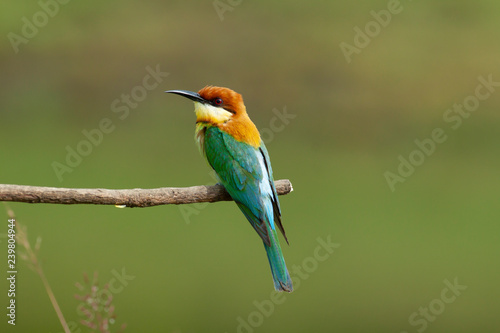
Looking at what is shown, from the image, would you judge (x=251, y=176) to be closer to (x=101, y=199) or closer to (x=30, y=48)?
(x=101, y=199)

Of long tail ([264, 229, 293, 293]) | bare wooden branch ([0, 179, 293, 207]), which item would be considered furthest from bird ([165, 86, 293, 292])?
bare wooden branch ([0, 179, 293, 207])

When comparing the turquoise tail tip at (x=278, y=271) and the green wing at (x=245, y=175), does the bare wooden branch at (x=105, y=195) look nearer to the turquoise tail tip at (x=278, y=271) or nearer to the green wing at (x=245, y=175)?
the green wing at (x=245, y=175)

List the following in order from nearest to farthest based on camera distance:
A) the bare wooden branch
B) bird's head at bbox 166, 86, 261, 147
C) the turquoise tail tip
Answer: the bare wooden branch → the turquoise tail tip → bird's head at bbox 166, 86, 261, 147

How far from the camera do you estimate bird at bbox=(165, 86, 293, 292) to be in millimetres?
2506

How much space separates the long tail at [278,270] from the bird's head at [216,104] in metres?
0.52

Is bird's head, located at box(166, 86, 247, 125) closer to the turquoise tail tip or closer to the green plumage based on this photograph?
the green plumage

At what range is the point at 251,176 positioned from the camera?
2572mm

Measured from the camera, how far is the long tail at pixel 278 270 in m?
2.45

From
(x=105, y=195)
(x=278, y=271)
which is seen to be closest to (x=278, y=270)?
(x=278, y=271)

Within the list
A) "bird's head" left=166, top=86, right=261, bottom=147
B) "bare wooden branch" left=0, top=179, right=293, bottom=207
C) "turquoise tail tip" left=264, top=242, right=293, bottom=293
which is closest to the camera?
"bare wooden branch" left=0, top=179, right=293, bottom=207

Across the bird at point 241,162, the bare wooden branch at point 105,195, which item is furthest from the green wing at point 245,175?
the bare wooden branch at point 105,195

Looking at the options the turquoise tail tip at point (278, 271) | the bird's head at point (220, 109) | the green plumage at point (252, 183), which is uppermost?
the bird's head at point (220, 109)

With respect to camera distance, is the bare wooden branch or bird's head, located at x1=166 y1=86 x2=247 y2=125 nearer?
the bare wooden branch

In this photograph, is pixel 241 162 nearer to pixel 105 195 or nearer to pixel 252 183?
pixel 252 183
